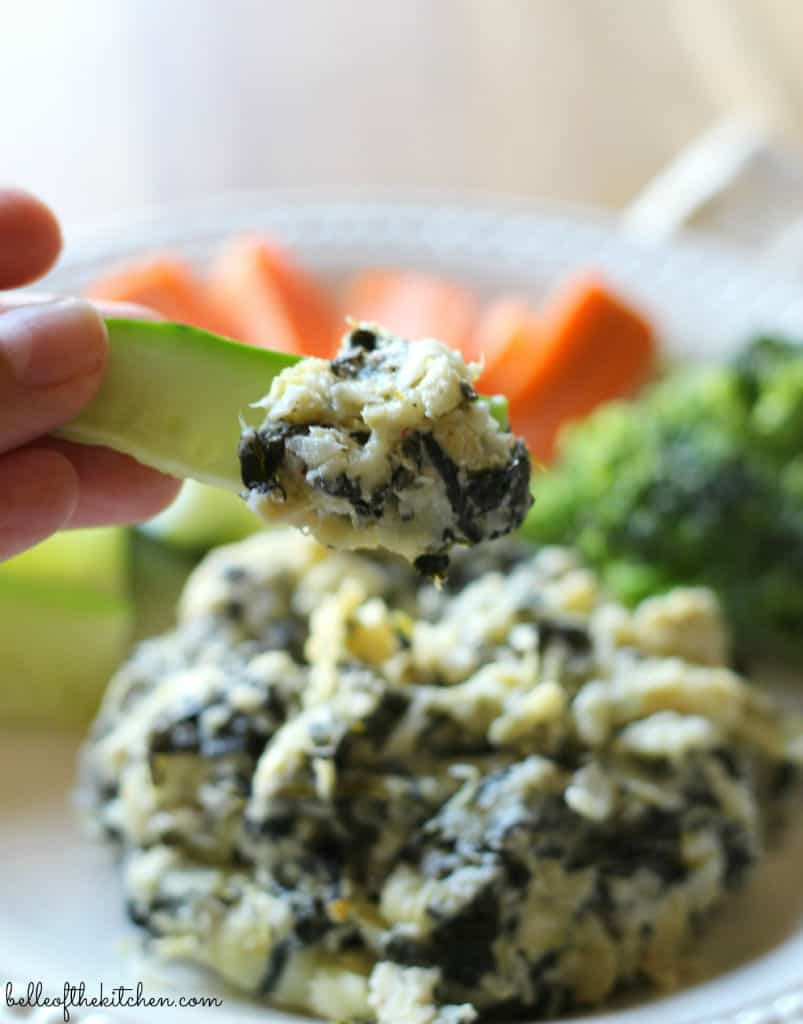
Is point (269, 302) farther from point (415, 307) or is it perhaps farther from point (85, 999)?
point (85, 999)

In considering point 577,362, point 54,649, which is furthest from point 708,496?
point 54,649

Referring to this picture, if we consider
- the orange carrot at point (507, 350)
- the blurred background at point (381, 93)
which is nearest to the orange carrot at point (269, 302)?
the orange carrot at point (507, 350)

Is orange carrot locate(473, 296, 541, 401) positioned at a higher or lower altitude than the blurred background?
lower

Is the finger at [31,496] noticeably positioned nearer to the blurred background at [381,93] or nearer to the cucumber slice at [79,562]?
the cucumber slice at [79,562]

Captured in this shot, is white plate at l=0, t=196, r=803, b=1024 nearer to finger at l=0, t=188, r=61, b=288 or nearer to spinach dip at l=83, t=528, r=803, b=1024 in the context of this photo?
spinach dip at l=83, t=528, r=803, b=1024

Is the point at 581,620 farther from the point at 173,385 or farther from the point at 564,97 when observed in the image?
the point at 564,97

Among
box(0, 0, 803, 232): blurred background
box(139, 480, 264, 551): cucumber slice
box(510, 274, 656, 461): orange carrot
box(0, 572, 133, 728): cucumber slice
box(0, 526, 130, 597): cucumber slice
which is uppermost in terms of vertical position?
box(0, 0, 803, 232): blurred background

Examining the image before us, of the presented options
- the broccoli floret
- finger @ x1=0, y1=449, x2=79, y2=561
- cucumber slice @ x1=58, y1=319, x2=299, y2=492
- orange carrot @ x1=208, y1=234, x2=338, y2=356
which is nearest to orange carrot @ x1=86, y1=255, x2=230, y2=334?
orange carrot @ x1=208, y1=234, x2=338, y2=356
